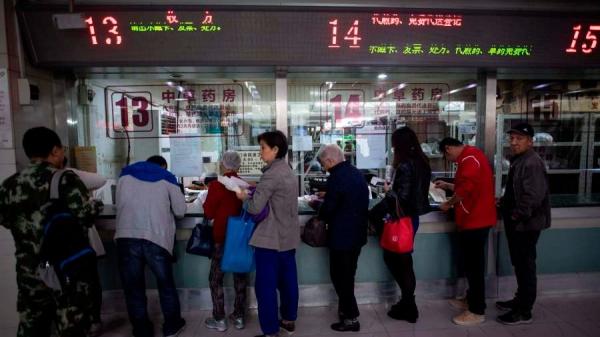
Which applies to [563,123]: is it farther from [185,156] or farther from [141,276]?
[141,276]

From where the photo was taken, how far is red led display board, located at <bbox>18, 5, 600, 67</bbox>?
2.72 m

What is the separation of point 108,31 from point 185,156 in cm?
118

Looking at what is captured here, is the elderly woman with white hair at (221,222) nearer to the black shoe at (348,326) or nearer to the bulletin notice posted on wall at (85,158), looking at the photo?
the black shoe at (348,326)

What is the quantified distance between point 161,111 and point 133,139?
0.36m

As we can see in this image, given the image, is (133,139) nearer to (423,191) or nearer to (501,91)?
(423,191)

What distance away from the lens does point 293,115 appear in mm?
3551

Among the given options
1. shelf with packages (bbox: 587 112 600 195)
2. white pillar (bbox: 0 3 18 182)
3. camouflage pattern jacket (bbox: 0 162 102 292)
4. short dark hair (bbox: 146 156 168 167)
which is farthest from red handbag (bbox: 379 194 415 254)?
white pillar (bbox: 0 3 18 182)

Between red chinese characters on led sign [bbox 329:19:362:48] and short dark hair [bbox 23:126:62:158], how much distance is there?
6.47ft

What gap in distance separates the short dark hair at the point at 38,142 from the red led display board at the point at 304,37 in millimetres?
933

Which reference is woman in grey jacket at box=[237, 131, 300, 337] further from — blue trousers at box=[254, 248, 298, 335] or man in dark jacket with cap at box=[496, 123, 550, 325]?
man in dark jacket with cap at box=[496, 123, 550, 325]

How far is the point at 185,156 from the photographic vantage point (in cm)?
341

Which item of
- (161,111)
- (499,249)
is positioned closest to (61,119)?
(161,111)

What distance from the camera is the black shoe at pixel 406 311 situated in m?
2.85

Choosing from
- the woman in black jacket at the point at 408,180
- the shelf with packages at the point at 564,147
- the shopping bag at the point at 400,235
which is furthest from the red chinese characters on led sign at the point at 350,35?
the shelf with packages at the point at 564,147
